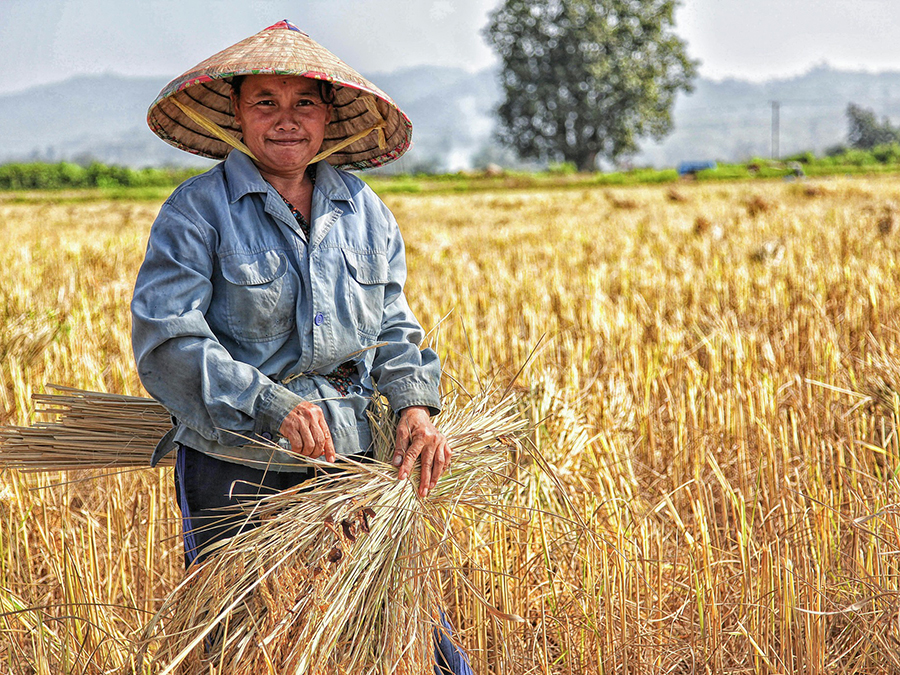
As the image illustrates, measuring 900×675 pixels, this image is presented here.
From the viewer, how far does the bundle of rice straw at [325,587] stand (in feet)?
4.46

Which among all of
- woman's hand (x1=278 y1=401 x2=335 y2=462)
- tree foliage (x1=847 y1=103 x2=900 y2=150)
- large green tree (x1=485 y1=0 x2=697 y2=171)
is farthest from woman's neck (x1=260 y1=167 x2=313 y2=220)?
tree foliage (x1=847 y1=103 x2=900 y2=150)

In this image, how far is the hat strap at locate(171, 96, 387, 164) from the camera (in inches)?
60.9

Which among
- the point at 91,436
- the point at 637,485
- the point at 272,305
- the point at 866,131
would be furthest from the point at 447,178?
the point at 866,131

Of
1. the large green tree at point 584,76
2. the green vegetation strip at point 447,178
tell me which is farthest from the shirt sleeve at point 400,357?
the large green tree at point 584,76

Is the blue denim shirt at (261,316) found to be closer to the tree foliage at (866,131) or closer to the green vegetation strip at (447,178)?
the green vegetation strip at (447,178)

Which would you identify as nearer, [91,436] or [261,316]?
[261,316]

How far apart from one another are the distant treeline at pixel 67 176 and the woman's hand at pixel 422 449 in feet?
102

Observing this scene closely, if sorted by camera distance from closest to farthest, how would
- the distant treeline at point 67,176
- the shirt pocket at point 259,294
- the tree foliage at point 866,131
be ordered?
the shirt pocket at point 259,294 < the distant treeline at point 67,176 < the tree foliage at point 866,131

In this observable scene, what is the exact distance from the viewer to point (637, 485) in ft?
7.11

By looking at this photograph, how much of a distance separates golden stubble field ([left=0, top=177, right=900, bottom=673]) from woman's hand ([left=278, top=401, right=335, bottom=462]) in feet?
1.13

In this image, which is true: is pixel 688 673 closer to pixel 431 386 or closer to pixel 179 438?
pixel 431 386

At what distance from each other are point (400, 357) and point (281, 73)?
1.64 feet

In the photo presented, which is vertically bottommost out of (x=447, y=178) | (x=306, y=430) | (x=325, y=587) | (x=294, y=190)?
(x=325, y=587)

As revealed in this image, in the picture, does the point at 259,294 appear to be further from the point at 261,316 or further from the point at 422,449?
the point at 422,449
